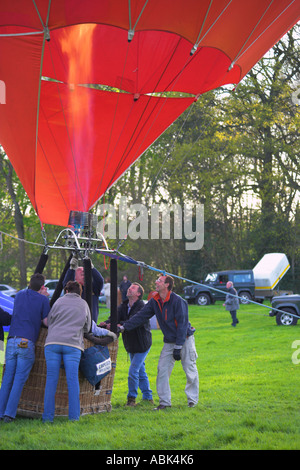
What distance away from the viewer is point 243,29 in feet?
28.3

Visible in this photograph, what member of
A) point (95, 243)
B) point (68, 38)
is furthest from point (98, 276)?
point (68, 38)

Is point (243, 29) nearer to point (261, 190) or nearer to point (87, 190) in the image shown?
point (87, 190)

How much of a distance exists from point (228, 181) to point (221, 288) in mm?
6929

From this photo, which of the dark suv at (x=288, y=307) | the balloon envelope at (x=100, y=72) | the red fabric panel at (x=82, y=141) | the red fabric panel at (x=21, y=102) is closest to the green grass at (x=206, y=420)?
the red fabric panel at (x=82, y=141)

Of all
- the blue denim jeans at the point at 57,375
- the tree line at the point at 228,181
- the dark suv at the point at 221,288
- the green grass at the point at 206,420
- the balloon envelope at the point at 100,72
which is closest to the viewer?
the green grass at the point at 206,420

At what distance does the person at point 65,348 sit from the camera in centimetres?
664

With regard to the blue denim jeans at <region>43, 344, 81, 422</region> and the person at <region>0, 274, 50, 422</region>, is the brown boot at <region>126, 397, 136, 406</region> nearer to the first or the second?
the blue denim jeans at <region>43, 344, 81, 422</region>

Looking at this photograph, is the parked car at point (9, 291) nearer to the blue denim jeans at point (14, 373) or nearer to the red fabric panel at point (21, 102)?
the red fabric panel at point (21, 102)

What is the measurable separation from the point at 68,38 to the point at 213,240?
29.3 m

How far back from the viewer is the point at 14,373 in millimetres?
6828

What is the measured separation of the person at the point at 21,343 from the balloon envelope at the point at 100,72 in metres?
2.56

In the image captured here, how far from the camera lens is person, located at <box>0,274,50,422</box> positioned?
6.69 m

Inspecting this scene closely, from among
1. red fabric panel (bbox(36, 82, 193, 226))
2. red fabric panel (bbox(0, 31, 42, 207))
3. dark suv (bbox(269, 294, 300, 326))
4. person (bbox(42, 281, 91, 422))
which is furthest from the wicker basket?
dark suv (bbox(269, 294, 300, 326))
